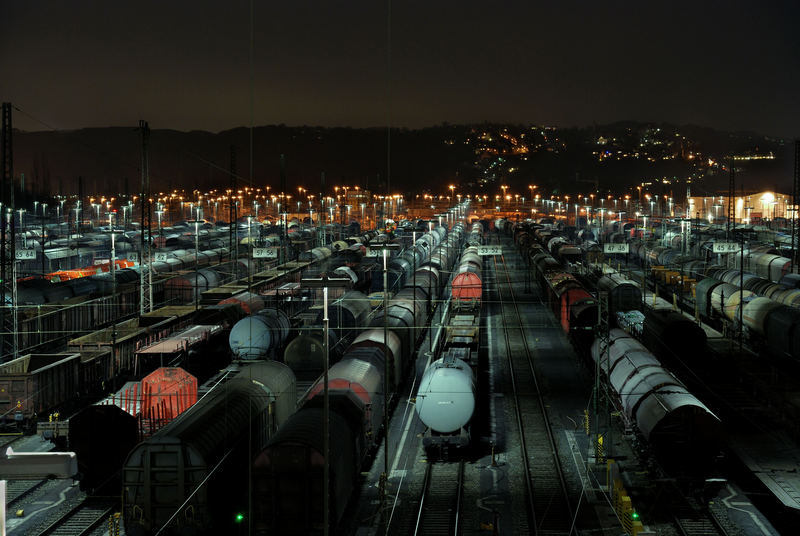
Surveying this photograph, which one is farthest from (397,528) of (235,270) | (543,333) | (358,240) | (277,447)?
(358,240)

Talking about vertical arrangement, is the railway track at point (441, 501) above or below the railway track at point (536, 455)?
below

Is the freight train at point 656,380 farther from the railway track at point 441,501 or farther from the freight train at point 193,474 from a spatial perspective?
the freight train at point 193,474

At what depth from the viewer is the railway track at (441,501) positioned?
16062 millimetres

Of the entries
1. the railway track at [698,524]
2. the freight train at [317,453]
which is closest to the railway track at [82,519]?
the freight train at [317,453]

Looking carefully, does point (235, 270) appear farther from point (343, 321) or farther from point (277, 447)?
point (277, 447)

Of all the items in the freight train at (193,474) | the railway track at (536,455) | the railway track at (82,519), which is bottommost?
the railway track at (82,519)

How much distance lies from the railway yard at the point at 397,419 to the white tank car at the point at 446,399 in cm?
6

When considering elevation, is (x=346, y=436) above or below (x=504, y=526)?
above

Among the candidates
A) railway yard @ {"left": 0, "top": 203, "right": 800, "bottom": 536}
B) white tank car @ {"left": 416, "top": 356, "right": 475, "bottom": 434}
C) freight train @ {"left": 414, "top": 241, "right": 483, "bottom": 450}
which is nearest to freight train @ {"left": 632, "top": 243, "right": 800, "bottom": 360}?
railway yard @ {"left": 0, "top": 203, "right": 800, "bottom": 536}

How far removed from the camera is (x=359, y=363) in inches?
807

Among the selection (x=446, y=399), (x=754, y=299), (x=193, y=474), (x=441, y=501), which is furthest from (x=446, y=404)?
(x=754, y=299)

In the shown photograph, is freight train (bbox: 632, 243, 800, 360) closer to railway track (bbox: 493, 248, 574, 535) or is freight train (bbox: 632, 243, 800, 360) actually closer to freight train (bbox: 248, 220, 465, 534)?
railway track (bbox: 493, 248, 574, 535)

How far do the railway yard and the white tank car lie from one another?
6cm

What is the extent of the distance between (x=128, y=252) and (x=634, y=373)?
186 ft
